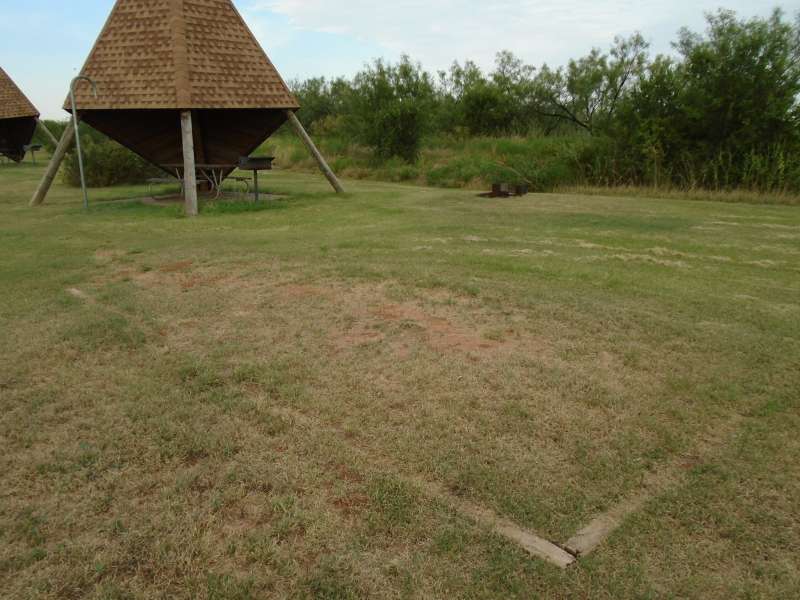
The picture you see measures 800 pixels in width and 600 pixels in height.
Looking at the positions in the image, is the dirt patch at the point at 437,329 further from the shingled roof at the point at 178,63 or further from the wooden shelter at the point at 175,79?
the shingled roof at the point at 178,63

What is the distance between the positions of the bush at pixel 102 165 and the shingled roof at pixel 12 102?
1055 cm

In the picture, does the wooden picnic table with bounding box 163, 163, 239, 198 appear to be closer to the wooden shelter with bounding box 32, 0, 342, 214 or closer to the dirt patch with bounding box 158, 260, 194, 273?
the wooden shelter with bounding box 32, 0, 342, 214

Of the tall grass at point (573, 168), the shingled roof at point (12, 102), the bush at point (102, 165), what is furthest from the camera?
the shingled roof at point (12, 102)

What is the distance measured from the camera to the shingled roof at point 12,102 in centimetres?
2641

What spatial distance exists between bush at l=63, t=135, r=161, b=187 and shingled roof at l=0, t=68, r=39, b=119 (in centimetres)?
1055

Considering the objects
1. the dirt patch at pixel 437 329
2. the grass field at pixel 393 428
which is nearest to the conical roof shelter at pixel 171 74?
the grass field at pixel 393 428

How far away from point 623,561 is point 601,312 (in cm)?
308

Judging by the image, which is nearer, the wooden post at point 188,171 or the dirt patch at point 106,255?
the dirt patch at point 106,255

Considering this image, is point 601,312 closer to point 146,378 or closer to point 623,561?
point 623,561

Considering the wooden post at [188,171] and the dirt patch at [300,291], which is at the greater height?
the wooden post at [188,171]

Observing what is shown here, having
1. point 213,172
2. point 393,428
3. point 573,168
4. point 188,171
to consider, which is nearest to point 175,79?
point 188,171

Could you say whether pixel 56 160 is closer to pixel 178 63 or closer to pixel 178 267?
pixel 178 63

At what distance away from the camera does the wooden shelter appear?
11367 mm

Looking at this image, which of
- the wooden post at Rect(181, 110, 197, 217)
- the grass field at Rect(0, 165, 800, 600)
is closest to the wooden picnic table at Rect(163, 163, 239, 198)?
the wooden post at Rect(181, 110, 197, 217)
